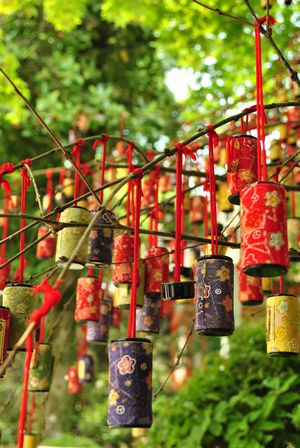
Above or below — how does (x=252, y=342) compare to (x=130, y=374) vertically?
above

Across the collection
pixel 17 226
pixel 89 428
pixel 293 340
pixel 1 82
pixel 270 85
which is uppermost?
pixel 270 85

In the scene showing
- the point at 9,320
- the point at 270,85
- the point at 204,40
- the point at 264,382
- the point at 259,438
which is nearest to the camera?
the point at 9,320

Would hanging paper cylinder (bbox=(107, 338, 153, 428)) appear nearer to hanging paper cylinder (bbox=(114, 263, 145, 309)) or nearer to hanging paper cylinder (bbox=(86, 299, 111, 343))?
hanging paper cylinder (bbox=(114, 263, 145, 309))

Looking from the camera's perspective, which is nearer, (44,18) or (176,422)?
(176,422)

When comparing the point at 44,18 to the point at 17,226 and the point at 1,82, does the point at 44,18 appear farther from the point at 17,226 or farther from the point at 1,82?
the point at 17,226

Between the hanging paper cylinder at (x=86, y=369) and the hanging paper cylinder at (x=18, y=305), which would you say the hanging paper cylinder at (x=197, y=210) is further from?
the hanging paper cylinder at (x=18, y=305)

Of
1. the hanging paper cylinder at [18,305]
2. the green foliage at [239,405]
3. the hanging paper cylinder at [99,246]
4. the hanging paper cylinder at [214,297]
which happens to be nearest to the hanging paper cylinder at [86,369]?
the green foliage at [239,405]

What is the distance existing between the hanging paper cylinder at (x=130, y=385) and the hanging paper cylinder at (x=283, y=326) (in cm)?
41

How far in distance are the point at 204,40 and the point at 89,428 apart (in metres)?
3.95

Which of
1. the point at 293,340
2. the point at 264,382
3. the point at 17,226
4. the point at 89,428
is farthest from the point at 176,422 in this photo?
the point at 89,428

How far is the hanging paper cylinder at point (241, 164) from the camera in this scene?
6.07 ft

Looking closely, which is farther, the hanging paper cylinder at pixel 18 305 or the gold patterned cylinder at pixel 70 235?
the gold patterned cylinder at pixel 70 235

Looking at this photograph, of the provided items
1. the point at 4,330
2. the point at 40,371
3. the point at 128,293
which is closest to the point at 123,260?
the point at 128,293

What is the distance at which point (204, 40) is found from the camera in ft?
15.8
